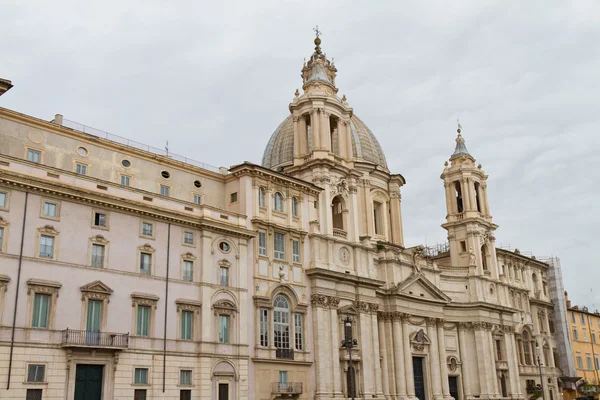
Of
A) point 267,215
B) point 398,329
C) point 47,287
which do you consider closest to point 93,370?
point 47,287

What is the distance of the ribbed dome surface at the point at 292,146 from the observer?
73.0 metres

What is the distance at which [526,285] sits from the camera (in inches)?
3469

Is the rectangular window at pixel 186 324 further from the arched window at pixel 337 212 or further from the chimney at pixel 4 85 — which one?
the arched window at pixel 337 212

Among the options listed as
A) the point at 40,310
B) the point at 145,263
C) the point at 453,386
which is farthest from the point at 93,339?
the point at 453,386

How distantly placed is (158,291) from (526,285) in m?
58.7

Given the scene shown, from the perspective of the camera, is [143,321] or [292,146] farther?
[292,146]

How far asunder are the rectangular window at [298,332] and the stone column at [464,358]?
27.4 m

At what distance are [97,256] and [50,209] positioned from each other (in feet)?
12.5

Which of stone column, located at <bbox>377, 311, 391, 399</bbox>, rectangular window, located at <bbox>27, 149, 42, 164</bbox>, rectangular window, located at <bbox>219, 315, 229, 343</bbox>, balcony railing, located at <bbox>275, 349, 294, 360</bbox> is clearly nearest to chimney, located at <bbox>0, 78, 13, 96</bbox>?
rectangular window, located at <bbox>27, 149, 42, 164</bbox>

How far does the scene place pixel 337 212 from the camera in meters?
62.3

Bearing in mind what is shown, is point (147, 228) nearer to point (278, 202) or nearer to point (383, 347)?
point (278, 202)

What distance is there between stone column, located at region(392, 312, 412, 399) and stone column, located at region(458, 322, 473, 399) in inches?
461

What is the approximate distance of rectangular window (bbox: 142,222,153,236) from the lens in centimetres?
4369

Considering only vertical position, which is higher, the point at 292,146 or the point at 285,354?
the point at 292,146
